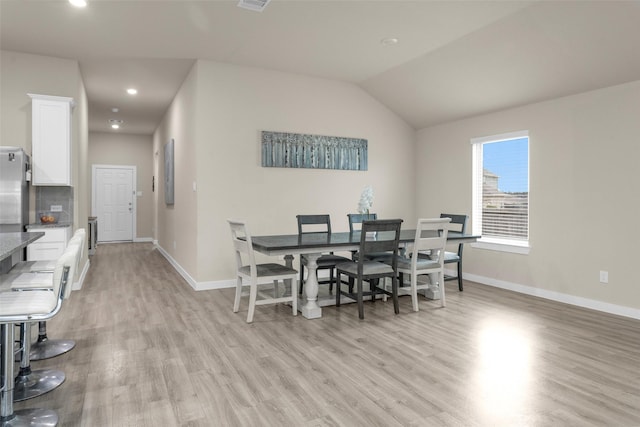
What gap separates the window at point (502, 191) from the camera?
201 inches

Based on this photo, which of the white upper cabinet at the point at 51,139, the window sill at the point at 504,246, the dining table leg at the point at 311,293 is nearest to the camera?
Result: the dining table leg at the point at 311,293

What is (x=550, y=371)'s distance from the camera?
106 inches

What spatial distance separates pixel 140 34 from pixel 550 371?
4.67 m

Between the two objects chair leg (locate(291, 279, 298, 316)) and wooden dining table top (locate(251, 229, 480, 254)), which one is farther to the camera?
chair leg (locate(291, 279, 298, 316))

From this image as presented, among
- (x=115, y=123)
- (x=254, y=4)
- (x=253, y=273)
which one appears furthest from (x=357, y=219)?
(x=115, y=123)

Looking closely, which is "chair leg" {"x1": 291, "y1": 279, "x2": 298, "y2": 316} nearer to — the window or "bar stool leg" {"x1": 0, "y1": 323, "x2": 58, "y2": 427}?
"bar stool leg" {"x1": 0, "y1": 323, "x2": 58, "y2": 427}

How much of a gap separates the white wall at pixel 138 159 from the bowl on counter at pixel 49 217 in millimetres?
5405

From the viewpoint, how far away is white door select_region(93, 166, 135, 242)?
1005 centimetres

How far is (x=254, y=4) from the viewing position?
3.56m

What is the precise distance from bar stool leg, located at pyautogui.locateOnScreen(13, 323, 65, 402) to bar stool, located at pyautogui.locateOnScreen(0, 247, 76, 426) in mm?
300

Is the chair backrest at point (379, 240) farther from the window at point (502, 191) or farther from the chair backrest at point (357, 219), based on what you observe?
the window at point (502, 191)

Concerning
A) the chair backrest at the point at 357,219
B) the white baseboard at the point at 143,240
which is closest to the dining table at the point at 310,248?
the chair backrest at the point at 357,219

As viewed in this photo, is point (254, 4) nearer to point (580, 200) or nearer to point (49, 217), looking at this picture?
point (49, 217)

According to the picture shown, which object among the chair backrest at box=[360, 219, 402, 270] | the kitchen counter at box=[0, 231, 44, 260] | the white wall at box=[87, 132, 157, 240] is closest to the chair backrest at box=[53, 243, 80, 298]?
the kitchen counter at box=[0, 231, 44, 260]
